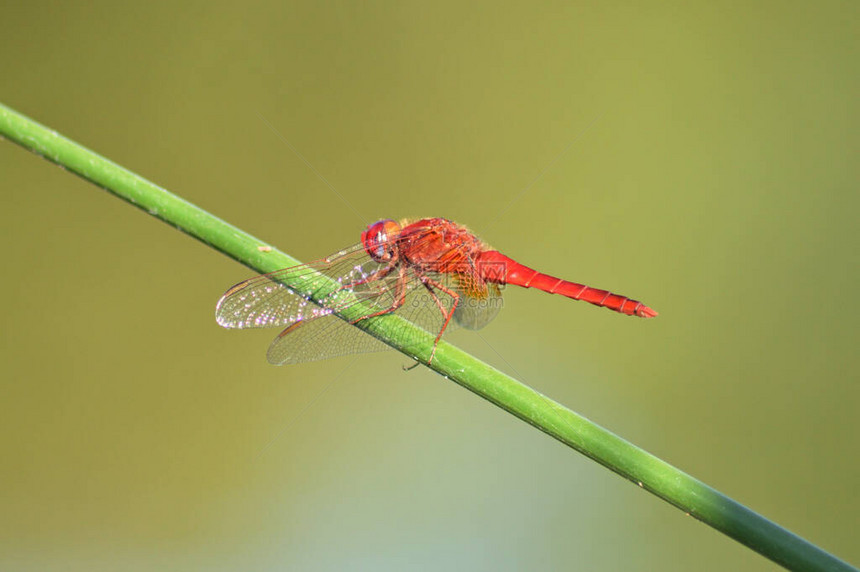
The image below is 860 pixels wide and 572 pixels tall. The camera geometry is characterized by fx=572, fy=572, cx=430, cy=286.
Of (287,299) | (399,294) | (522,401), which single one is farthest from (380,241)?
(522,401)

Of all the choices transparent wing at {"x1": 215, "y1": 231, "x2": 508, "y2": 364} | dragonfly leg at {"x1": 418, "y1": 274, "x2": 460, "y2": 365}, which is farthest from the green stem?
dragonfly leg at {"x1": 418, "y1": 274, "x2": 460, "y2": 365}

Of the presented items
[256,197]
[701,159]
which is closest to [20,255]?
[256,197]

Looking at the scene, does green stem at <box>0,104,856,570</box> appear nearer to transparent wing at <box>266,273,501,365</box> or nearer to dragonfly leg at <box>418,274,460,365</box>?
transparent wing at <box>266,273,501,365</box>

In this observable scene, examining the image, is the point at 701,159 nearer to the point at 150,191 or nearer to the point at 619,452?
the point at 619,452

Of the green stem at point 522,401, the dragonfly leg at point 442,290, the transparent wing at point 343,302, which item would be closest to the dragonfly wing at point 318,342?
the transparent wing at point 343,302

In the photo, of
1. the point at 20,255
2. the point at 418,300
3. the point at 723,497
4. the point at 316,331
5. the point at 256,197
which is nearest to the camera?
the point at 723,497

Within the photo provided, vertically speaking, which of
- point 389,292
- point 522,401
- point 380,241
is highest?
point 380,241

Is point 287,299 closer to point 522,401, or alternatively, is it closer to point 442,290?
point 442,290
